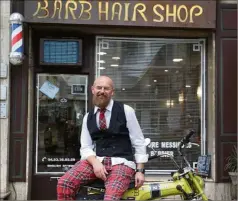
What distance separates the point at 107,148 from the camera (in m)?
3.52

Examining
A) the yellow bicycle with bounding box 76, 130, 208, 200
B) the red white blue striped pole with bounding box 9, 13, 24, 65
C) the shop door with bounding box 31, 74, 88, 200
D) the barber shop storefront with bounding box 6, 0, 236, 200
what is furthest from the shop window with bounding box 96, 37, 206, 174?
the yellow bicycle with bounding box 76, 130, 208, 200

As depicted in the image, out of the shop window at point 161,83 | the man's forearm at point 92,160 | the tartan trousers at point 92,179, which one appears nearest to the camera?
the tartan trousers at point 92,179

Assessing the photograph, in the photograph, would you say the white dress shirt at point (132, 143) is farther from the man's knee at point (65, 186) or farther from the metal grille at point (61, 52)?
the metal grille at point (61, 52)

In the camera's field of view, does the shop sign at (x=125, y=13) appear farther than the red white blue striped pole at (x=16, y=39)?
Yes

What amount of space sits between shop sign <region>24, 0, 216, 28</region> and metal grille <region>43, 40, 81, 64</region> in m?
0.46

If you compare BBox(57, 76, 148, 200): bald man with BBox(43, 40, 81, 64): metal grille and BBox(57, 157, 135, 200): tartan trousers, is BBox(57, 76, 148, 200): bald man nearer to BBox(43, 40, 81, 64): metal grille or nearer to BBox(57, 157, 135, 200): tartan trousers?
BBox(57, 157, 135, 200): tartan trousers

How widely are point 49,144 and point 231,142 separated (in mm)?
2977

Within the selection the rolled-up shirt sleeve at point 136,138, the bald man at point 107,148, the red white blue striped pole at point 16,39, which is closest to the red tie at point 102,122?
the bald man at point 107,148

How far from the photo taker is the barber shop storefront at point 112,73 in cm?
677

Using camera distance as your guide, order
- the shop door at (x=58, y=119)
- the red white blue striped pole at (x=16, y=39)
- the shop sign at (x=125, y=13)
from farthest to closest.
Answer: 1. the shop door at (x=58, y=119)
2. the shop sign at (x=125, y=13)
3. the red white blue striped pole at (x=16, y=39)

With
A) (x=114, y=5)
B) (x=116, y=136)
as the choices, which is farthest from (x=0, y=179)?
(x=116, y=136)

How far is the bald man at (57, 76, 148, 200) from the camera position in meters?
3.38

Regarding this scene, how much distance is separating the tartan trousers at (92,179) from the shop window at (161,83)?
3.88 m

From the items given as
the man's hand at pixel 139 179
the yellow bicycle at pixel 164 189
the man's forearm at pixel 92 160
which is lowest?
the yellow bicycle at pixel 164 189
